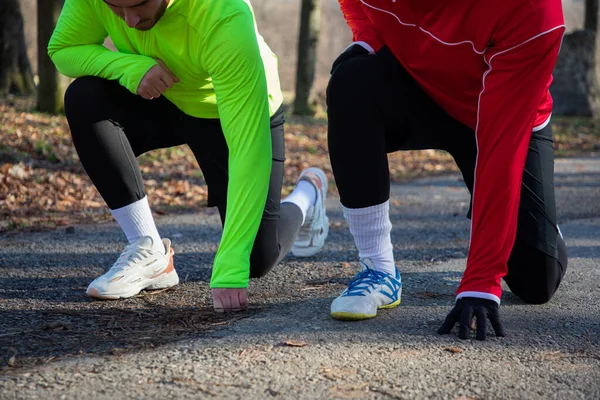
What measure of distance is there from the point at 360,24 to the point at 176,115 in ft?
3.24

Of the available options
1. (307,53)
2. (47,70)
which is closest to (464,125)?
(47,70)

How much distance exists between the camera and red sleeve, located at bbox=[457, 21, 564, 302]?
268cm

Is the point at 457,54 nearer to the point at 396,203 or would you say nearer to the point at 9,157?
the point at 396,203

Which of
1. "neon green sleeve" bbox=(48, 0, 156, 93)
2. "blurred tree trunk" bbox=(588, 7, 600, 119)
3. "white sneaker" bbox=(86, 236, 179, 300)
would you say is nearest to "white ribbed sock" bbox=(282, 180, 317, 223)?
"white sneaker" bbox=(86, 236, 179, 300)

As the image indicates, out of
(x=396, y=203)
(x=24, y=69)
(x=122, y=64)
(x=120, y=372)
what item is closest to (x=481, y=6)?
(x=122, y=64)

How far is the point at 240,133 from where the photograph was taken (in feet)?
9.94

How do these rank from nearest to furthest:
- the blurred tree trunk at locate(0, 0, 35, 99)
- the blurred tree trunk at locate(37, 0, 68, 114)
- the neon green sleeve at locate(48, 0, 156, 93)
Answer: the neon green sleeve at locate(48, 0, 156, 93)
the blurred tree trunk at locate(37, 0, 68, 114)
the blurred tree trunk at locate(0, 0, 35, 99)

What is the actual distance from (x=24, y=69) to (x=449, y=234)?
375 inches

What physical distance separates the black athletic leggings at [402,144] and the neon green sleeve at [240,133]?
296 mm

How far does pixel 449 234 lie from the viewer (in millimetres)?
5086

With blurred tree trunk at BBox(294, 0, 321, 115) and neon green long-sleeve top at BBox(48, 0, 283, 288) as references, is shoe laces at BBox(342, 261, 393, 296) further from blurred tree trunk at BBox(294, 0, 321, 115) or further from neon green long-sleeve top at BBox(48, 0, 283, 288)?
blurred tree trunk at BBox(294, 0, 321, 115)

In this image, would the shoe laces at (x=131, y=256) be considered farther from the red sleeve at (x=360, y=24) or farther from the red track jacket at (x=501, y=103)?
the red track jacket at (x=501, y=103)

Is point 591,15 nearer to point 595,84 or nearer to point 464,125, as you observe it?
point 595,84

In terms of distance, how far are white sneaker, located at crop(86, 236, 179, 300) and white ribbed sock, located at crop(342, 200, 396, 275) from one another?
0.96 meters
